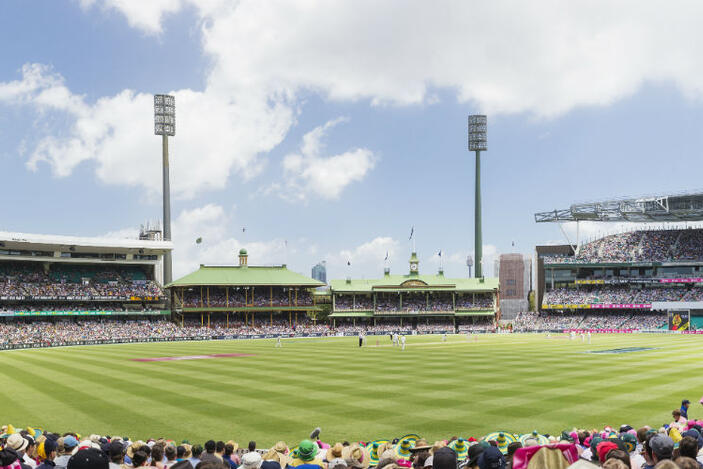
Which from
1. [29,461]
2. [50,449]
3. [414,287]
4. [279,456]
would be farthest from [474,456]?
[414,287]

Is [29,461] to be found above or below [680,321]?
above

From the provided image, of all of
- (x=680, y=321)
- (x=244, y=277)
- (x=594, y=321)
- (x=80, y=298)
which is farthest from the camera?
(x=244, y=277)

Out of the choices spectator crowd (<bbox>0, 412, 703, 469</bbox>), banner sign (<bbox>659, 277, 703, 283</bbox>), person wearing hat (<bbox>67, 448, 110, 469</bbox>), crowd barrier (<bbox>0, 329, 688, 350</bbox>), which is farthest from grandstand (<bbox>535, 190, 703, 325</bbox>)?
person wearing hat (<bbox>67, 448, 110, 469</bbox>)

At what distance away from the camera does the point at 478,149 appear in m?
118

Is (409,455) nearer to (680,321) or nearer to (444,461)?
(444,461)

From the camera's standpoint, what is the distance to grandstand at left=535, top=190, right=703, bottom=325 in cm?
8712

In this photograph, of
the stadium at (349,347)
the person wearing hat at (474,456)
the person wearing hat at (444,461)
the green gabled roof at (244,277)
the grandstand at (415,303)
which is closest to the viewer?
the person wearing hat at (444,461)

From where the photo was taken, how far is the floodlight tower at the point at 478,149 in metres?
118

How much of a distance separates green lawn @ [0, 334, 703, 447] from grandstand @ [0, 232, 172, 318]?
132ft

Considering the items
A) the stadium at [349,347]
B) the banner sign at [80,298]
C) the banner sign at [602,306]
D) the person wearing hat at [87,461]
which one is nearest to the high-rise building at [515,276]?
the stadium at [349,347]

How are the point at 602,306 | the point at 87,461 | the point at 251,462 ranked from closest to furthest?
the point at 87,461 → the point at 251,462 → the point at 602,306

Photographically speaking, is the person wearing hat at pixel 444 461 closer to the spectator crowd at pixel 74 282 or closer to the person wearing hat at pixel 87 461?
the person wearing hat at pixel 87 461

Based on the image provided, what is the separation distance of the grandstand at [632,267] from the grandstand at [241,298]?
3918cm

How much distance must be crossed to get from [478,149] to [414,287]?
3578 cm
